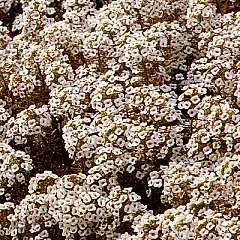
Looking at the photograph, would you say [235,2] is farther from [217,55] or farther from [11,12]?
[11,12]

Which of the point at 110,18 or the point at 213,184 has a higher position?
the point at 110,18

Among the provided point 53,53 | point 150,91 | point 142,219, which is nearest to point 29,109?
point 53,53

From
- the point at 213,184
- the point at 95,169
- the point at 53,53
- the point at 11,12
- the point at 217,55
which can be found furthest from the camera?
the point at 11,12

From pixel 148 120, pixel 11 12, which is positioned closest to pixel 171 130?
pixel 148 120

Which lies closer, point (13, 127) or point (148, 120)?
point (148, 120)

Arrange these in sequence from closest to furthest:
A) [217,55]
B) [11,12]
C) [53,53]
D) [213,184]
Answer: [213,184], [217,55], [53,53], [11,12]

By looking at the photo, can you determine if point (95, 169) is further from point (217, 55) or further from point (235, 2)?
point (235, 2)
